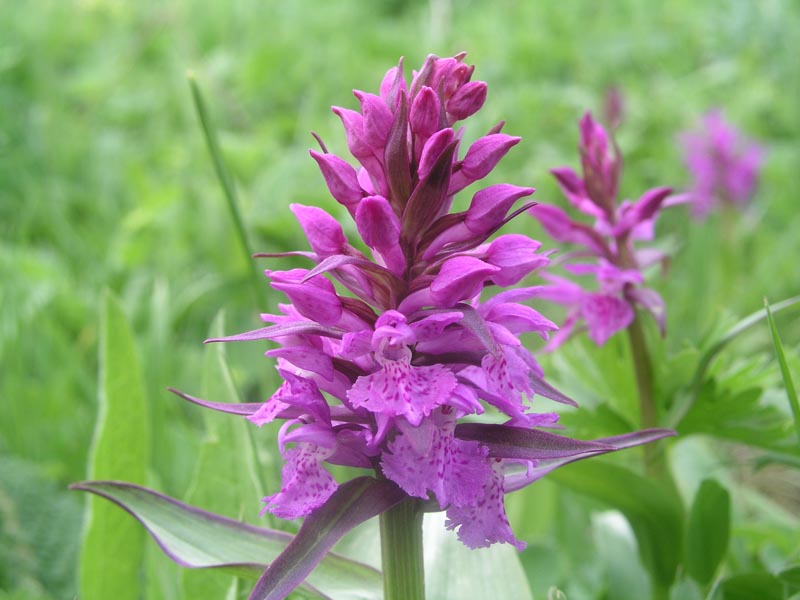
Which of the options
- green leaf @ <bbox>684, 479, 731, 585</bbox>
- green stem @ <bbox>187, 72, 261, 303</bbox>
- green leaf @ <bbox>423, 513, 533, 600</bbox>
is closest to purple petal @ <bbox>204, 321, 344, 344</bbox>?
green leaf @ <bbox>423, 513, 533, 600</bbox>

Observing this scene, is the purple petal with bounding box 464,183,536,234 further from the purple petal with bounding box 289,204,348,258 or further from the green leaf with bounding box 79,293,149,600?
the green leaf with bounding box 79,293,149,600

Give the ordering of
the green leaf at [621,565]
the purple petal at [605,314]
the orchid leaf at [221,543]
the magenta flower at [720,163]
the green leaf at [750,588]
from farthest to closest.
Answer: the magenta flower at [720,163]
the green leaf at [621,565]
the purple petal at [605,314]
the green leaf at [750,588]
the orchid leaf at [221,543]

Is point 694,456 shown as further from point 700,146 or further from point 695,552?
point 700,146

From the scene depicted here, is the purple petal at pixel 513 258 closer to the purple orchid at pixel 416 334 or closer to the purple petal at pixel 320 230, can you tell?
the purple orchid at pixel 416 334

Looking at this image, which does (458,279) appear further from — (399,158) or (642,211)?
(642,211)

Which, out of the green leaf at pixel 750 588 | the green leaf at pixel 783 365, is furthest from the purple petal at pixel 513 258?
the green leaf at pixel 750 588

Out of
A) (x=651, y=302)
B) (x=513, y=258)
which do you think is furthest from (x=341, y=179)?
(x=651, y=302)
